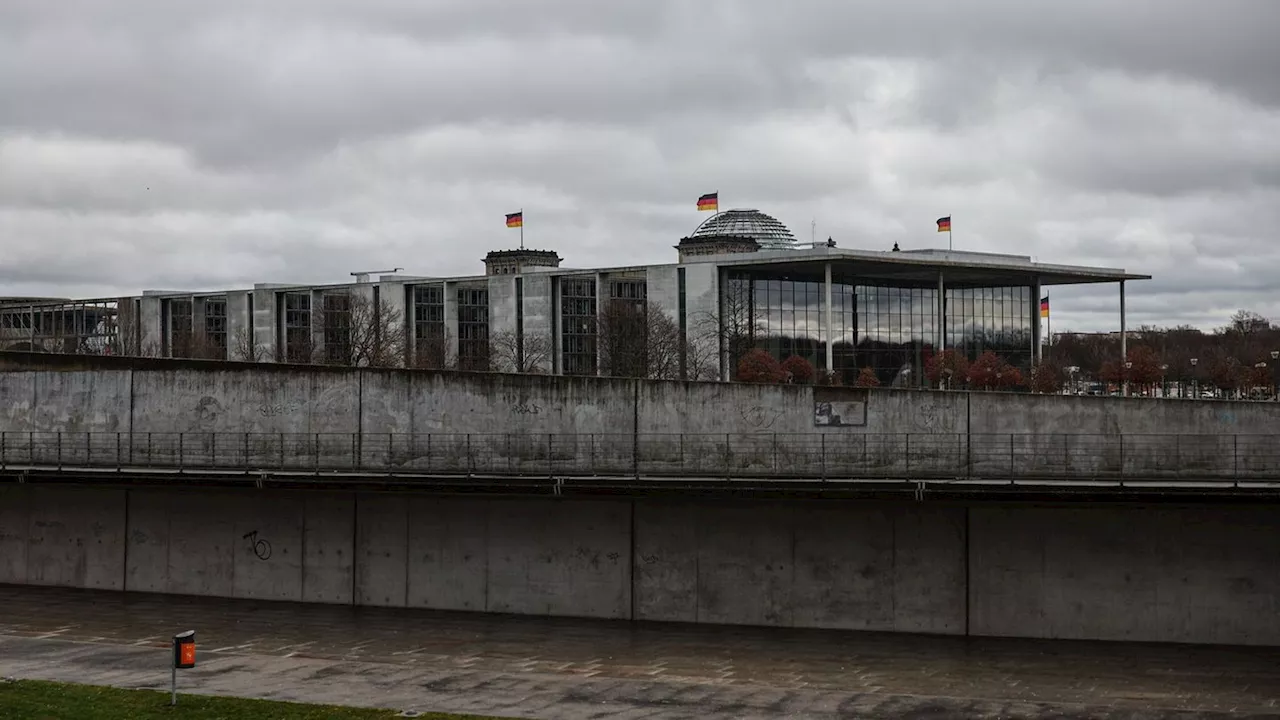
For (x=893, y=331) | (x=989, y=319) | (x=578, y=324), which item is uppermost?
(x=989, y=319)

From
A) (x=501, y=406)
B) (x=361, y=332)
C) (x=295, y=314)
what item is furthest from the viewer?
(x=295, y=314)

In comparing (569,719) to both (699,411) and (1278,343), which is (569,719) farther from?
(1278,343)

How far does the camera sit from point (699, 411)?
3722 cm

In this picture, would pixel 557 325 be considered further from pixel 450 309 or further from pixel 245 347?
pixel 245 347

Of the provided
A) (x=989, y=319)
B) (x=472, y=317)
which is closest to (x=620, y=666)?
(x=989, y=319)

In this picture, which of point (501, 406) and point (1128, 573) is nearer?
point (1128, 573)

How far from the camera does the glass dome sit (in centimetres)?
14525

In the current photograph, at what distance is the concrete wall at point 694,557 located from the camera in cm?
3281

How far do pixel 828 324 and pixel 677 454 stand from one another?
62848mm

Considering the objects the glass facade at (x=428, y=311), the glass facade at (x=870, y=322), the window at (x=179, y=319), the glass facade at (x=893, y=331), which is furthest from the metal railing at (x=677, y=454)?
the window at (x=179, y=319)

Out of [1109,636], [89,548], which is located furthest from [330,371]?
[1109,636]

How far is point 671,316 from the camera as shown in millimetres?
101188

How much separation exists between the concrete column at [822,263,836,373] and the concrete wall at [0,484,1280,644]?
61095 mm

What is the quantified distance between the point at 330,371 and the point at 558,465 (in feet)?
Answer: 26.4
